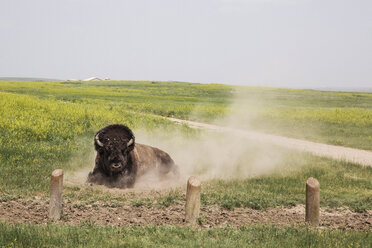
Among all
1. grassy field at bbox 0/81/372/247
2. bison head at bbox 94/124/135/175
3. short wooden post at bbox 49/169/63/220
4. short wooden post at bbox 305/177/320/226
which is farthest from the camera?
bison head at bbox 94/124/135/175

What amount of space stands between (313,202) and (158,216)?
374cm

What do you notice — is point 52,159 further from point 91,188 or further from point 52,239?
point 52,239

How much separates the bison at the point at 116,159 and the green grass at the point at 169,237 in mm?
3984

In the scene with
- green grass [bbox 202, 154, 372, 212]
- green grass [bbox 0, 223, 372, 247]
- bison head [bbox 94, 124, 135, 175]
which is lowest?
green grass [bbox 202, 154, 372, 212]

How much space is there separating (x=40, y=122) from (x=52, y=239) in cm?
1725

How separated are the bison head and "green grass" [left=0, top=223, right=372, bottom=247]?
12.8ft

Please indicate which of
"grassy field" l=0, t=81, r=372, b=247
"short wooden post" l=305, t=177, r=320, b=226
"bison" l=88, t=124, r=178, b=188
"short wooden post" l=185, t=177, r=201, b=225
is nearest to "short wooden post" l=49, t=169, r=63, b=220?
"grassy field" l=0, t=81, r=372, b=247

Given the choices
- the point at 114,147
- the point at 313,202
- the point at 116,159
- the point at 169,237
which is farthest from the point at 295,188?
the point at 169,237

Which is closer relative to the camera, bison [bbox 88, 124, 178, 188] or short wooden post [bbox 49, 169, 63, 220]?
short wooden post [bbox 49, 169, 63, 220]

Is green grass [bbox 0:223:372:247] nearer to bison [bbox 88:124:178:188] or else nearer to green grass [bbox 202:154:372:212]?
green grass [bbox 202:154:372:212]

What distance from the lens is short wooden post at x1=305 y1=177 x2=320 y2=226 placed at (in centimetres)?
927

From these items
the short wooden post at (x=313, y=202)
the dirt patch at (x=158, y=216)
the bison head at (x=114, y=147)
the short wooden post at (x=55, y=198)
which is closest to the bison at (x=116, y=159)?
the bison head at (x=114, y=147)

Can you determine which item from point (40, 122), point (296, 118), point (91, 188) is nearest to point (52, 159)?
point (91, 188)

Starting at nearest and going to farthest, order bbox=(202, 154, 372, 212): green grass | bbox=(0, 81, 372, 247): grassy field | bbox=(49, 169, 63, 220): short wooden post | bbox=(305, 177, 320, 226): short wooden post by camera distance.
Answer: bbox=(0, 81, 372, 247): grassy field → bbox=(49, 169, 63, 220): short wooden post → bbox=(305, 177, 320, 226): short wooden post → bbox=(202, 154, 372, 212): green grass
